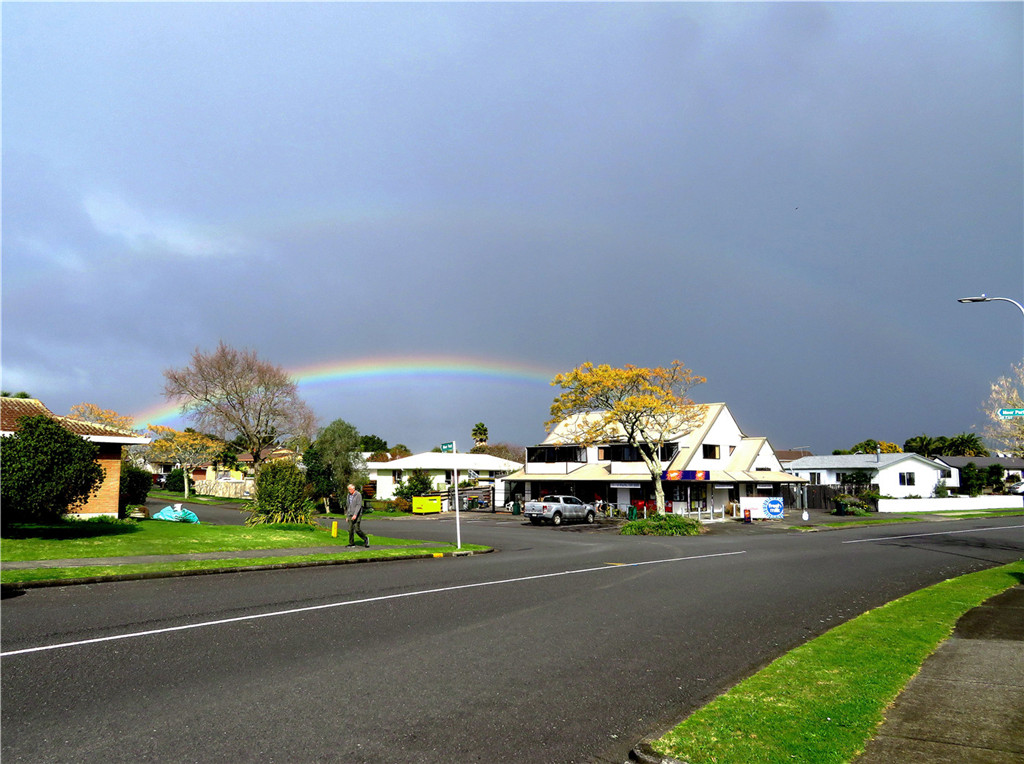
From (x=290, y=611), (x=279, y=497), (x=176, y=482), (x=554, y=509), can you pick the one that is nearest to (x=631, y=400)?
(x=554, y=509)

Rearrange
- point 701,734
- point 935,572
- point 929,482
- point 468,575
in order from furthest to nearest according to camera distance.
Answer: point 929,482
point 935,572
point 468,575
point 701,734

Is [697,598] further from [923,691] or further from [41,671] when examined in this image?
[41,671]

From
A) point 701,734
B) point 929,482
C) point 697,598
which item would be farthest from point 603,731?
point 929,482

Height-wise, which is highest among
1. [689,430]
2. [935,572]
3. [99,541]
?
[689,430]

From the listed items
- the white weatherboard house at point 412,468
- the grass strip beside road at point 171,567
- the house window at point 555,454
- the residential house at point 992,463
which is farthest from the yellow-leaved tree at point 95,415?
the residential house at point 992,463

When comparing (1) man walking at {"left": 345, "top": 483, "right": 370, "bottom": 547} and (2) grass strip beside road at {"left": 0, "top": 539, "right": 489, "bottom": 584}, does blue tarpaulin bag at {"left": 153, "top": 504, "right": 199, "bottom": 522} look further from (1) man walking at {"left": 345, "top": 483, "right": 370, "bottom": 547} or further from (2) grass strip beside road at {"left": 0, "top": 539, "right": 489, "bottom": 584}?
(2) grass strip beside road at {"left": 0, "top": 539, "right": 489, "bottom": 584}

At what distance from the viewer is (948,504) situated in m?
60.1

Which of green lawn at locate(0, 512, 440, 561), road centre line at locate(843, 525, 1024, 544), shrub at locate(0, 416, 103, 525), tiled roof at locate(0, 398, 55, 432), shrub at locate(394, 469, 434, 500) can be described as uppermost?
tiled roof at locate(0, 398, 55, 432)

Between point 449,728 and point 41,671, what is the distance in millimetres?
4525

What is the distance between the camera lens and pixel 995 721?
5938 mm

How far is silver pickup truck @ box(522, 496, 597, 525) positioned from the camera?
1645 inches

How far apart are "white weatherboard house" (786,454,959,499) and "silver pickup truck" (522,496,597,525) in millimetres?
38564

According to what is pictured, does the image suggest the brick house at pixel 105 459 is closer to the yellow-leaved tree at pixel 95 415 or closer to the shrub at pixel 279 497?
the shrub at pixel 279 497

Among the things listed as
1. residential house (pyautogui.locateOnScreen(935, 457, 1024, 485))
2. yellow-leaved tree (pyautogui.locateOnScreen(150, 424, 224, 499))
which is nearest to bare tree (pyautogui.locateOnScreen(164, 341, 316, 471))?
yellow-leaved tree (pyautogui.locateOnScreen(150, 424, 224, 499))
